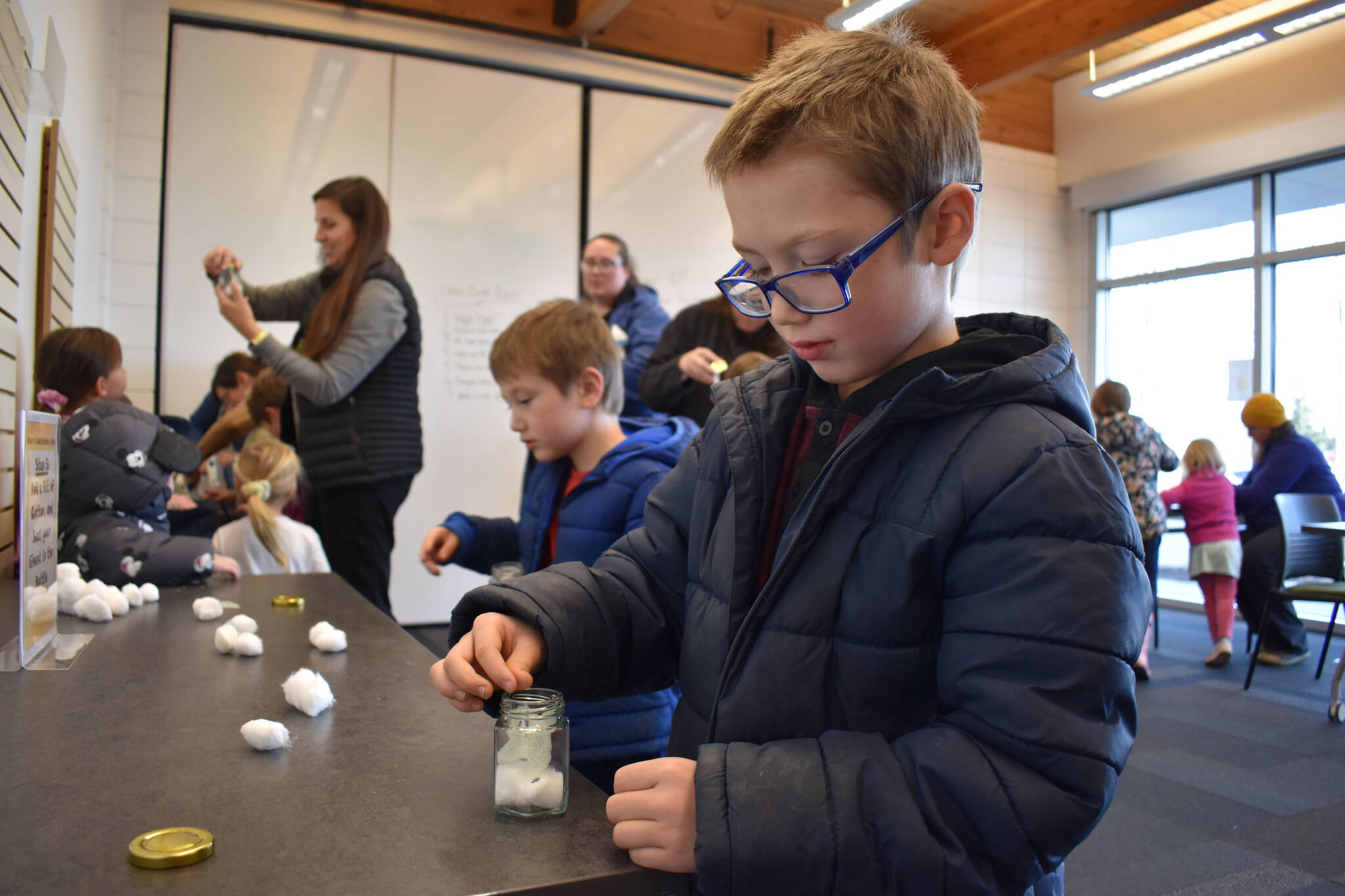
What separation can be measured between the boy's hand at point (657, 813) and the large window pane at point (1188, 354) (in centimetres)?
623

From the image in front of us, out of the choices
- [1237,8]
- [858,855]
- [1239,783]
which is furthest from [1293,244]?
[858,855]

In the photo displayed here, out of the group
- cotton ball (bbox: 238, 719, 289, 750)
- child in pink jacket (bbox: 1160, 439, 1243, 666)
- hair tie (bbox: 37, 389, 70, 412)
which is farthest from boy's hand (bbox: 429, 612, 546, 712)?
child in pink jacket (bbox: 1160, 439, 1243, 666)

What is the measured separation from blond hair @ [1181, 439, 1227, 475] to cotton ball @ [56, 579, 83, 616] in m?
4.66

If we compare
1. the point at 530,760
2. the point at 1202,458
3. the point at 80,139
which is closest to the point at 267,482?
the point at 80,139

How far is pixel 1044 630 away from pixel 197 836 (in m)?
0.57

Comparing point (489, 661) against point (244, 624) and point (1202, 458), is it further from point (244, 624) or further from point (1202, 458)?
point (1202, 458)

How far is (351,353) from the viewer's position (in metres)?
2.55

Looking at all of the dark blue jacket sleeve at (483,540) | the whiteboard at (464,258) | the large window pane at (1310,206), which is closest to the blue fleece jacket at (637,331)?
the dark blue jacket sleeve at (483,540)

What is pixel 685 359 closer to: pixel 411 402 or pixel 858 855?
pixel 411 402

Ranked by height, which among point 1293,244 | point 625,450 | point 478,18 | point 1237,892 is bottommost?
point 1237,892

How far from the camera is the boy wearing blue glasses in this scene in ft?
2.02

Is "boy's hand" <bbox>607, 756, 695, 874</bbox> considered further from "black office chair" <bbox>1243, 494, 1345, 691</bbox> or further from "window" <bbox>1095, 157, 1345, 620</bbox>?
"window" <bbox>1095, 157, 1345, 620</bbox>

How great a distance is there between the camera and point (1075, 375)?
0.80 meters

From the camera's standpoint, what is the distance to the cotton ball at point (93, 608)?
1.32 meters
